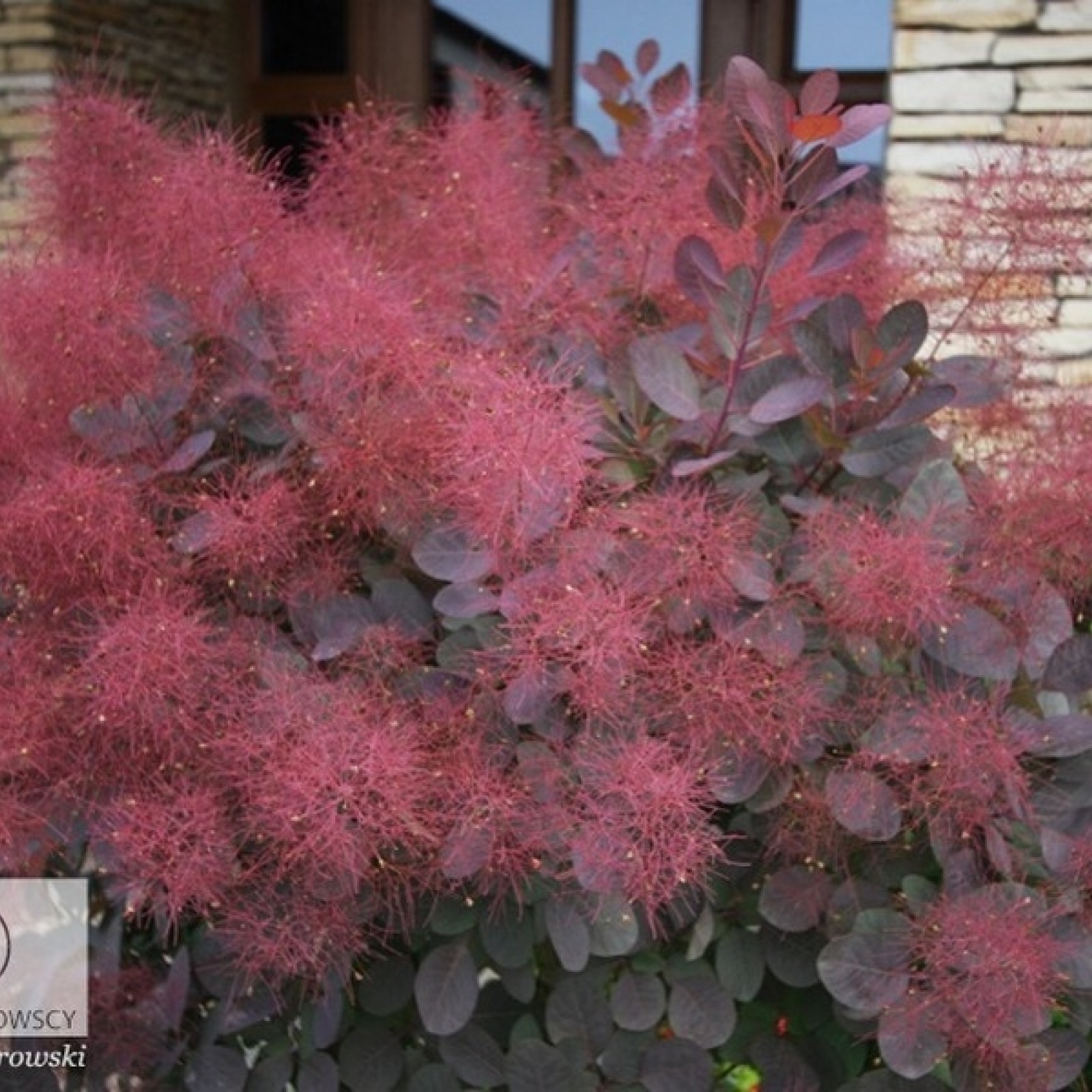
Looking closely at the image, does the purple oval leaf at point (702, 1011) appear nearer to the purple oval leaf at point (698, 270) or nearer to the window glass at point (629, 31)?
the purple oval leaf at point (698, 270)

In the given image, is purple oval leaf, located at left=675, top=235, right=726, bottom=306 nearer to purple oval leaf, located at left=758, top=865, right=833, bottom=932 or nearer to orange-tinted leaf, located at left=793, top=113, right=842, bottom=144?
orange-tinted leaf, located at left=793, top=113, right=842, bottom=144

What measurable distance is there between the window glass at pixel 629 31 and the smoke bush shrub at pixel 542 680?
2.64 meters

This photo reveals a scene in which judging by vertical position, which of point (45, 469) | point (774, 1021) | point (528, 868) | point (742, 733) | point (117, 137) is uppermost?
point (117, 137)

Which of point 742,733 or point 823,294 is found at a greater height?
point 823,294

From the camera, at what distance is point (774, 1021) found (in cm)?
142

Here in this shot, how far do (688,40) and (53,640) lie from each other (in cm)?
313

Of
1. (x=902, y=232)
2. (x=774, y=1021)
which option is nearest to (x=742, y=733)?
(x=774, y=1021)

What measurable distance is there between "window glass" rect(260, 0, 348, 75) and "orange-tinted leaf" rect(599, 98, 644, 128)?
2315 mm

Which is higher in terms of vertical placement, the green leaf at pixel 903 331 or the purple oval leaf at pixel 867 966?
the green leaf at pixel 903 331

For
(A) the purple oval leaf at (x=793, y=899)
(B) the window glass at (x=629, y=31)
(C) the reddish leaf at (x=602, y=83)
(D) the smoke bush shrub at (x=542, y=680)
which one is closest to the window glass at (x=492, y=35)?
(B) the window glass at (x=629, y=31)

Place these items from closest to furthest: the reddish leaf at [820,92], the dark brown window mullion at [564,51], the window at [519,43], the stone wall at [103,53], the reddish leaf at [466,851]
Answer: the reddish leaf at [466,851] < the reddish leaf at [820,92] < the stone wall at [103,53] < the window at [519,43] < the dark brown window mullion at [564,51]

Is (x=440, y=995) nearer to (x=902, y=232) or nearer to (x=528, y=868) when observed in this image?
(x=528, y=868)

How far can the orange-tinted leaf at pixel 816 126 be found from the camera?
1.27 m

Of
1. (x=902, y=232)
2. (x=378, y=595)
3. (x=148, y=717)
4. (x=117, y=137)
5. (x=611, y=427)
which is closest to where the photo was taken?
(x=148, y=717)
